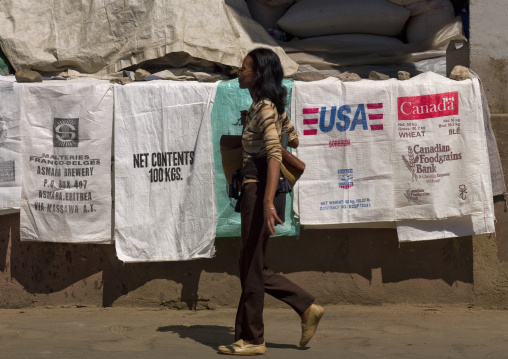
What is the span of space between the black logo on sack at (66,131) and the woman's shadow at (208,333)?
53.2 inches

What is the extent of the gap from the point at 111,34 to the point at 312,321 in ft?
10.0

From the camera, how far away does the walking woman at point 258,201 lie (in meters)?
4.22

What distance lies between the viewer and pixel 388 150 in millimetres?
5254

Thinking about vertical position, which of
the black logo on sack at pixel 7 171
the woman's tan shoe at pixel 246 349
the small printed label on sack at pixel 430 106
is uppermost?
the small printed label on sack at pixel 430 106

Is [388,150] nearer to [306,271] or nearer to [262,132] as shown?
[306,271]

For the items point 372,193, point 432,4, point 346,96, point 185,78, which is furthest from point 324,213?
point 432,4

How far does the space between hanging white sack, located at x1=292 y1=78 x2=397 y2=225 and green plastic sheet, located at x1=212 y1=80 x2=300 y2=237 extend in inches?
5.0

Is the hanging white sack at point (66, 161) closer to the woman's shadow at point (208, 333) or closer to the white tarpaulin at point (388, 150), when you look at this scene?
the woman's shadow at point (208, 333)

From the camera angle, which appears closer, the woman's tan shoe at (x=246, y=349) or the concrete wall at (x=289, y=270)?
the woman's tan shoe at (x=246, y=349)

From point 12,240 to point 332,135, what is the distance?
2239mm

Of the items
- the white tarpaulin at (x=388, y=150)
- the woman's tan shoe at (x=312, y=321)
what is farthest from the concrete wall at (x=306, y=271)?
the woman's tan shoe at (x=312, y=321)

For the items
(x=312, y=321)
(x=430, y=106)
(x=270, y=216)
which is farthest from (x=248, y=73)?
(x=430, y=106)

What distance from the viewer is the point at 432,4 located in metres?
6.92

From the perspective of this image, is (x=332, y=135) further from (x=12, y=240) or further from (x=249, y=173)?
(x=12, y=240)
